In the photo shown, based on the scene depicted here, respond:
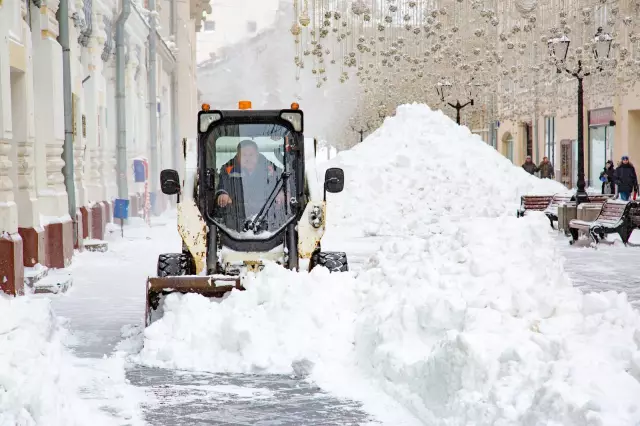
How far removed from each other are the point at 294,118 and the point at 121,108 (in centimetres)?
1439

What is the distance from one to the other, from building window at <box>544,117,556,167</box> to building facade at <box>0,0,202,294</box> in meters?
23.2

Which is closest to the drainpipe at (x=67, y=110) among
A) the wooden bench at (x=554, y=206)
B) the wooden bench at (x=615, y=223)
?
the wooden bench at (x=615, y=223)

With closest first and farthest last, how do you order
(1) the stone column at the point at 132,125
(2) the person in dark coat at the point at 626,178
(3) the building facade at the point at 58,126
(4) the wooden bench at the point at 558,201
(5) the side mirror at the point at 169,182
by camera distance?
1. (5) the side mirror at the point at 169,182
2. (3) the building facade at the point at 58,126
3. (4) the wooden bench at the point at 558,201
4. (1) the stone column at the point at 132,125
5. (2) the person in dark coat at the point at 626,178

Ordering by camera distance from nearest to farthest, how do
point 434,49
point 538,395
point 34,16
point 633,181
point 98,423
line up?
point 538,395
point 98,423
point 34,16
point 434,49
point 633,181

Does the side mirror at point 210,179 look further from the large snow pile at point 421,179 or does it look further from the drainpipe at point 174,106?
the drainpipe at point 174,106

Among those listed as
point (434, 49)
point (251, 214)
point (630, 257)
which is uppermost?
point (434, 49)

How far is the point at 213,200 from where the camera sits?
10.3 m

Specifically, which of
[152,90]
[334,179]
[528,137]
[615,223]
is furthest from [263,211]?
[528,137]

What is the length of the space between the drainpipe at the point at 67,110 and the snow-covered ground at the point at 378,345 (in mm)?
4889

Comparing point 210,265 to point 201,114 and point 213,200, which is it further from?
point 201,114

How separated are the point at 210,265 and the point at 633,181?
22.7m

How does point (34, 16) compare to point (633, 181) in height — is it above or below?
above

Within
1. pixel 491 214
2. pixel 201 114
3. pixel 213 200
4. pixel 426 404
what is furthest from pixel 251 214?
pixel 491 214

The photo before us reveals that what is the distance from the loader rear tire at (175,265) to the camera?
1006cm
